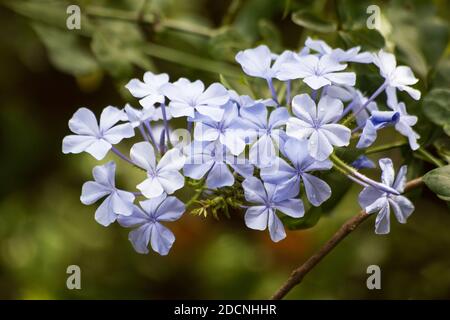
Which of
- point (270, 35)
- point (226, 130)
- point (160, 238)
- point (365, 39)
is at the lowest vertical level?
point (160, 238)

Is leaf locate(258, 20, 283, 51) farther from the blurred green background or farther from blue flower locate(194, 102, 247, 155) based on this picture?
blue flower locate(194, 102, 247, 155)

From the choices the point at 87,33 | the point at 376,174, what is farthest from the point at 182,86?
the point at 376,174

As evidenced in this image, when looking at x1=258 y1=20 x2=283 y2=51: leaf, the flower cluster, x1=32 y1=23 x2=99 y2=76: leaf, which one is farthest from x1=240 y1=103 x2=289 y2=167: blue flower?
x1=32 y1=23 x2=99 y2=76: leaf

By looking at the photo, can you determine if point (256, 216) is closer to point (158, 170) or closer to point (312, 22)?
point (158, 170)

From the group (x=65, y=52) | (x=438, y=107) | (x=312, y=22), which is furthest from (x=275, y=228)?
(x=65, y=52)
